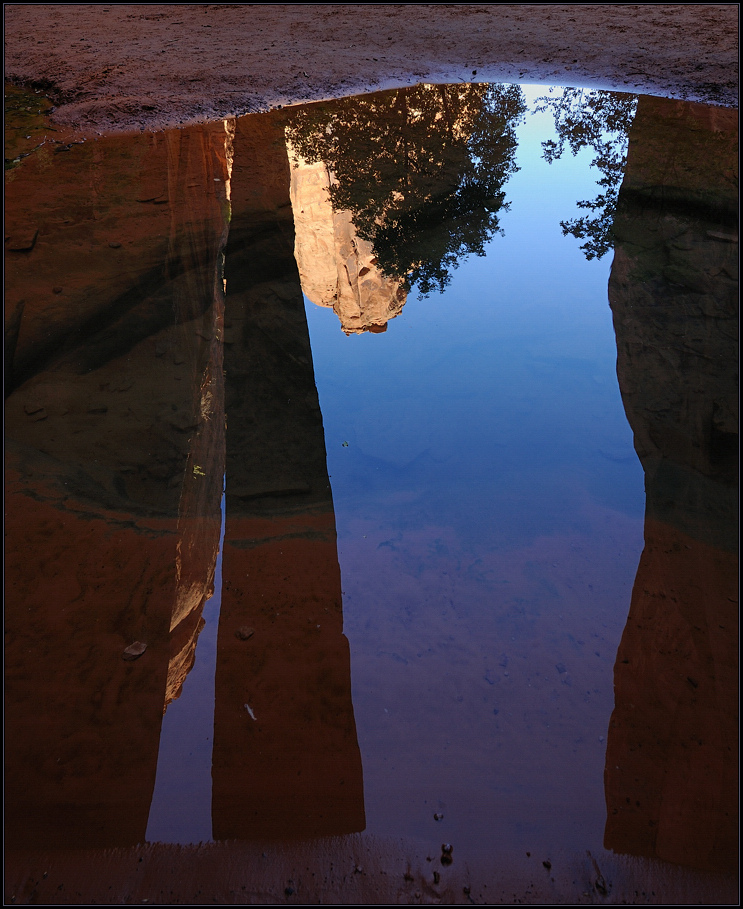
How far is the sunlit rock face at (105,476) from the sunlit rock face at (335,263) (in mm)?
545

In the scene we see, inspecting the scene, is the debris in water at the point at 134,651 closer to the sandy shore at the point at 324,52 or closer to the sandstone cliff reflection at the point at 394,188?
the sandstone cliff reflection at the point at 394,188

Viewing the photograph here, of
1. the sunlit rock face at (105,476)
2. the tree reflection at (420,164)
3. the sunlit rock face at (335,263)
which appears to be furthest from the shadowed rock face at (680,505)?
the sunlit rock face at (105,476)

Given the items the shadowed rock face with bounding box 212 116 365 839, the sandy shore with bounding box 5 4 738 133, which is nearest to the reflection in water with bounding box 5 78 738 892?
the shadowed rock face with bounding box 212 116 365 839

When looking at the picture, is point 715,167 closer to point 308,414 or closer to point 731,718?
point 308,414

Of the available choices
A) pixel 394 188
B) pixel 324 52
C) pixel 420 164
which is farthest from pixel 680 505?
pixel 324 52

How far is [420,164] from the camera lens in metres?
4.54

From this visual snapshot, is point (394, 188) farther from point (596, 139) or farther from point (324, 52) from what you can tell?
point (324, 52)

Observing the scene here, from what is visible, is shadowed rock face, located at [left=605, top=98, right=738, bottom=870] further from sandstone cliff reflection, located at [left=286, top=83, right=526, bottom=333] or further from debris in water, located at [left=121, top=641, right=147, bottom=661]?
debris in water, located at [left=121, top=641, right=147, bottom=661]

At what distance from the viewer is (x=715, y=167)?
4.30m

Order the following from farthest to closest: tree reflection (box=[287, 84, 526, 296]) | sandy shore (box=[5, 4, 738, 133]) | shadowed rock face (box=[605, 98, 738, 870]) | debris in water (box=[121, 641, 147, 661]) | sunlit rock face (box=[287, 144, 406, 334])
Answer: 1. sandy shore (box=[5, 4, 738, 133])
2. tree reflection (box=[287, 84, 526, 296])
3. sunlit rock face (box=[287, 144, 406, 334])
4. debris in water (box=[121, 641, 147, 661])
5. shadowed rock face (box=[605, 98, 738, 870])

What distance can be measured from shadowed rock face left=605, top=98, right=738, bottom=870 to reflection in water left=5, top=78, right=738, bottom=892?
0.04ft

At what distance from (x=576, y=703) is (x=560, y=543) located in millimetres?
636

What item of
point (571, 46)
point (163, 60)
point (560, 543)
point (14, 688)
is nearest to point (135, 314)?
point (14, 688)

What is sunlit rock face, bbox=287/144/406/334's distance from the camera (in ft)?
11.2
